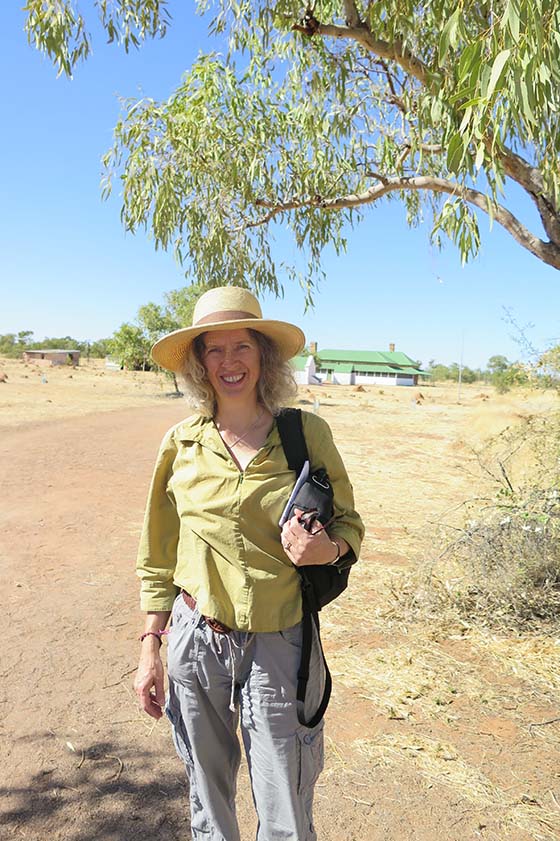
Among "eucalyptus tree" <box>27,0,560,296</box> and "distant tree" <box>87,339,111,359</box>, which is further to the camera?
"distant tree" <box>87,339,111,359</box>

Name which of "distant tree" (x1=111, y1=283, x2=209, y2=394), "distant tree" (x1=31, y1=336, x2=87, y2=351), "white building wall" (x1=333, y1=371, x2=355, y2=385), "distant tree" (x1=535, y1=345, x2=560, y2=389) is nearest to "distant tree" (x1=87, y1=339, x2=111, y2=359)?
"distant tree" (x1=31, y1=336, x2=87, y2=351)

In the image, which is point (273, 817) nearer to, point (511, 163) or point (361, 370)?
point (511, 163)

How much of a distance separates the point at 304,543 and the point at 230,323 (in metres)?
0.68

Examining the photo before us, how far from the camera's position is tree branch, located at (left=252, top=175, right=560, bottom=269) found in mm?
3457

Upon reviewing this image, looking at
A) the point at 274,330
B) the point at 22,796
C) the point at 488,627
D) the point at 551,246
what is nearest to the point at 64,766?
the point at 22,796

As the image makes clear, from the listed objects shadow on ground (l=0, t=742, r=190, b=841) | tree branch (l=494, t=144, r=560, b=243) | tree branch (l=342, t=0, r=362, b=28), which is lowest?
shadow on ground (l=0, t=742, r=190, b=841)

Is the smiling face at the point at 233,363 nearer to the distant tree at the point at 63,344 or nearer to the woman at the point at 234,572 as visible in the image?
the woman at the point at 234,572

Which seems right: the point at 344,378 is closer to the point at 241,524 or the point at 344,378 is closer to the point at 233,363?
the point at 233,363

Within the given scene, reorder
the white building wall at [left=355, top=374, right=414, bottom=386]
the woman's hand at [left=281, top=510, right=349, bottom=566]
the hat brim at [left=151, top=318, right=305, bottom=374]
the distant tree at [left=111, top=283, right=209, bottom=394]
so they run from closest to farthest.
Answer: the woman's hand at [left=281, top=510, right=349, bottom=566]
the hat brim at [left=151, top=318, right=305, bottom=374]
the distant tree at [left=111, top=283, right=209, bottom=394]
the white building wall at [left=355, top=374, right=414, bottom=386]

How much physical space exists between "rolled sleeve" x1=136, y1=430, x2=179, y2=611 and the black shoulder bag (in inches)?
16.0

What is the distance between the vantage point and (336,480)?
181cm

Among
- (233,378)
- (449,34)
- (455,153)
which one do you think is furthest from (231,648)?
(449,34)

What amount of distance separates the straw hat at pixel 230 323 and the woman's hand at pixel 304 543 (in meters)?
0.61

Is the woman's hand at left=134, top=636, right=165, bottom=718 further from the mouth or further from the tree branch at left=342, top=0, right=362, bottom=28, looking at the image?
the tree branch at left=342, top=0, right=362, bottom=28
